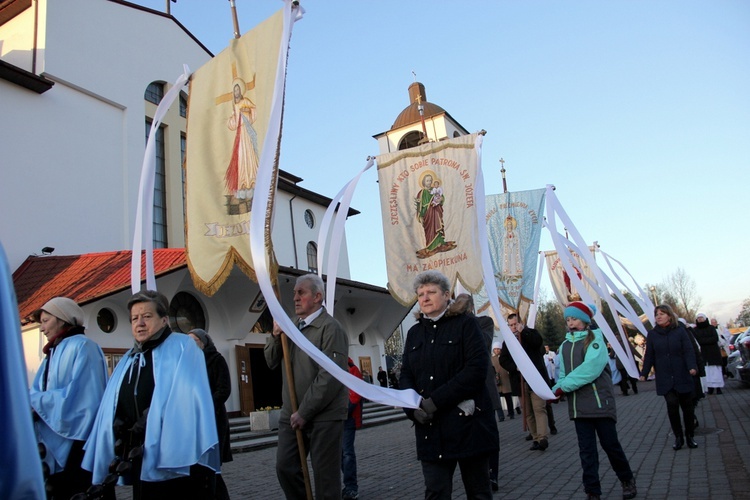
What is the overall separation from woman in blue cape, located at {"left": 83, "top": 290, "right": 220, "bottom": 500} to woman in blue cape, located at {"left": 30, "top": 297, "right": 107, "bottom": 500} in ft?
1.57

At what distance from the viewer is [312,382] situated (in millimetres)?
4477

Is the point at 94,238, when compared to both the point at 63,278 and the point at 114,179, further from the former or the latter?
the point at 63,278

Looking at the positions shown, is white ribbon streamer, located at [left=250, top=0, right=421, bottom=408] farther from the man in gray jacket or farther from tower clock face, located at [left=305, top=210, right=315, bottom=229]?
tower clock face, located at [left=305, top=210, right=315, bottom=229]

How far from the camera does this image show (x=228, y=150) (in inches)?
234

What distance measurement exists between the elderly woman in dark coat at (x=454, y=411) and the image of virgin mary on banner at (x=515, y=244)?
1006 centimetres

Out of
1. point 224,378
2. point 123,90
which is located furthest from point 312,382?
point 123,90

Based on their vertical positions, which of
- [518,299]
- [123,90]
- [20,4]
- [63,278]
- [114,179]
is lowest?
[518,299]

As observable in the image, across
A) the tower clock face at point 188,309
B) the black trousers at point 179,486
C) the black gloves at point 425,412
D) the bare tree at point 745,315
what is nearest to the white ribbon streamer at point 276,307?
the black gloves at point 425,412

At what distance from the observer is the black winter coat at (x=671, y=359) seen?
7.56 metres

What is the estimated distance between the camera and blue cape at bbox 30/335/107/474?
3.90m

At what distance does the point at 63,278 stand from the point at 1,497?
51.0 feet

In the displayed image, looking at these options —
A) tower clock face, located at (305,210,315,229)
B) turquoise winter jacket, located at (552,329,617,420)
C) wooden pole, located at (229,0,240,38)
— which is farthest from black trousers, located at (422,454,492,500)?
tower clock face, located at (305,210,315,229)

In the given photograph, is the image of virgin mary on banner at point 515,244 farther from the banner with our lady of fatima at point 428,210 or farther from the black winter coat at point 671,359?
the black winter coat at point 671,359

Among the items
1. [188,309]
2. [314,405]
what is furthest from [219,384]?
[188,309]
